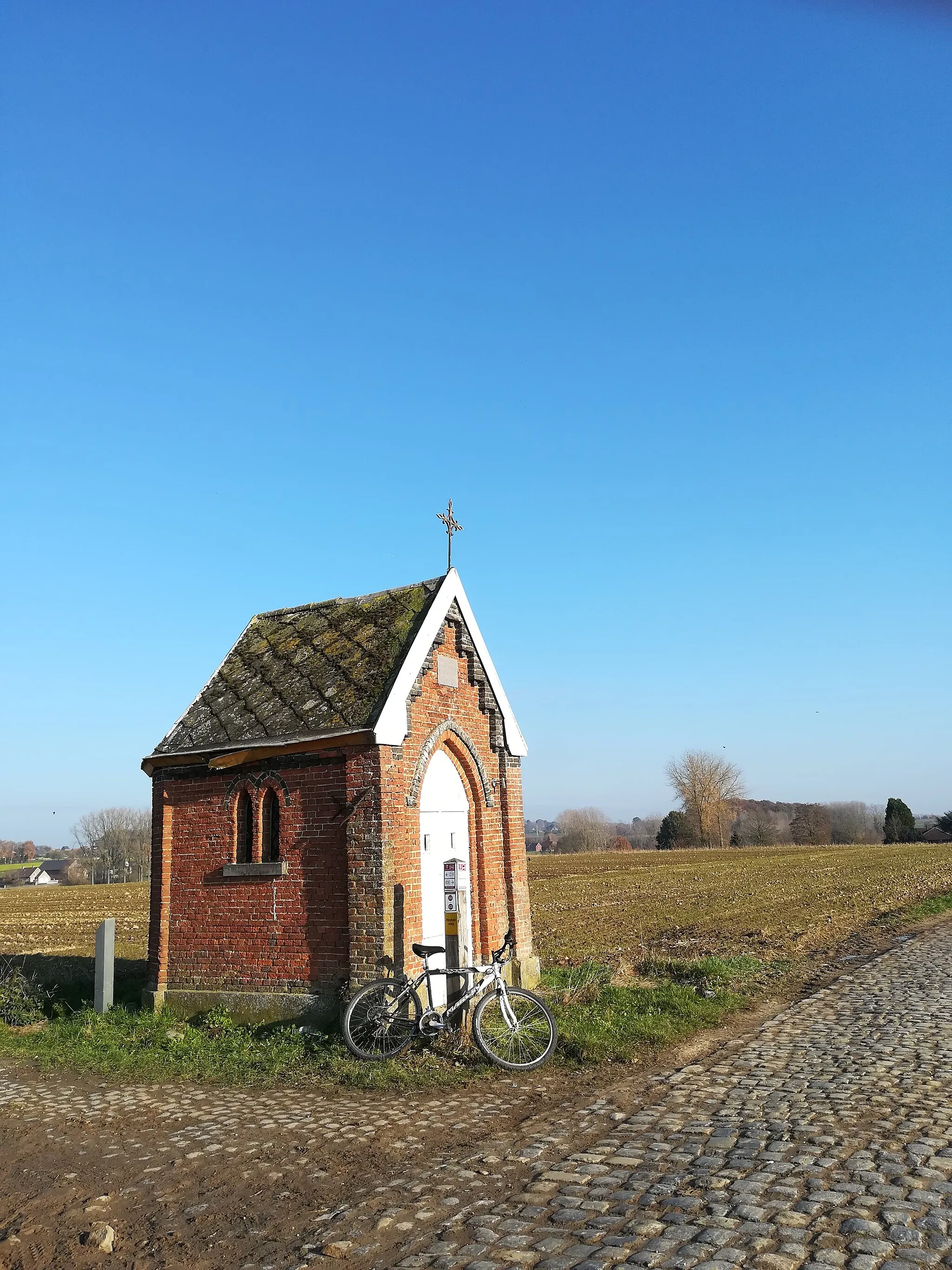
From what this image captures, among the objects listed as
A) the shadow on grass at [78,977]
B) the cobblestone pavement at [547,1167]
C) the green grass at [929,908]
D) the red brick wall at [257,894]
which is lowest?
the green grass at [929,908]

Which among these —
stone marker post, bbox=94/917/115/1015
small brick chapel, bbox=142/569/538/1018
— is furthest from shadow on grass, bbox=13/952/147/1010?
small brick chapel, bbox=142/569/538/1018

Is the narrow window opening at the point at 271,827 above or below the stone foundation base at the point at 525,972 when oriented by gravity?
above

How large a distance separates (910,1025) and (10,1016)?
38.4 feet

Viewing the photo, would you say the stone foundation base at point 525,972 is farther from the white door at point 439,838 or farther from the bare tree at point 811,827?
the bare tree at point 811,827

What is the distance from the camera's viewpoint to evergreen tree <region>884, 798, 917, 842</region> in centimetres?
8219

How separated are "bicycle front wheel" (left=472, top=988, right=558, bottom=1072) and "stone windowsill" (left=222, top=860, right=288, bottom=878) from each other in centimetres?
302

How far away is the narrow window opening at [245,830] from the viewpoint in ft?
38.3

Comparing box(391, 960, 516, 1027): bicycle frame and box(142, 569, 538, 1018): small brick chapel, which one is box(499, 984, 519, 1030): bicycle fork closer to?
box(391, 960, 516, 1027): bicycle frame

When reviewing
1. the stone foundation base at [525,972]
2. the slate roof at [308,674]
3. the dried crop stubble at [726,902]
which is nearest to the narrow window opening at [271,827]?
the slate roof at [308,674]

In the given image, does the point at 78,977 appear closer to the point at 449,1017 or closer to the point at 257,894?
the point at 257,894

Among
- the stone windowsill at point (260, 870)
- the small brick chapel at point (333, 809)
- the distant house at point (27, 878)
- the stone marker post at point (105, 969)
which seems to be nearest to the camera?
the small brick chapel at point (333, 809)

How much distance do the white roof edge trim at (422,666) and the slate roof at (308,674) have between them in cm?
16

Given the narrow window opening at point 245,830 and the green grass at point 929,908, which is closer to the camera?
the narrow window opening at point 245,830

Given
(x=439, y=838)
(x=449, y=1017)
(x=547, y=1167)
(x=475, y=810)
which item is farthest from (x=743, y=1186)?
(x=475, y=810)
